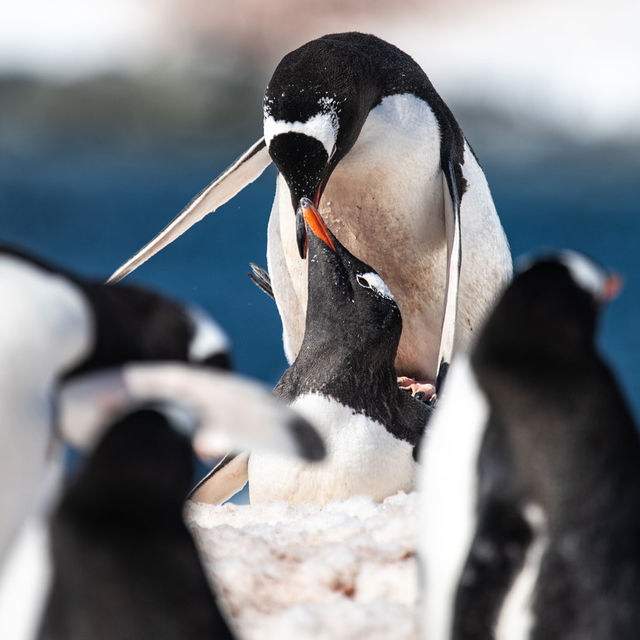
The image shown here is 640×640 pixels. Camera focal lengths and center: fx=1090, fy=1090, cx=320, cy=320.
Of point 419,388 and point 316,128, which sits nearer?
point 316,128

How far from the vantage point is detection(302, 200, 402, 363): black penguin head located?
2602 millimetres

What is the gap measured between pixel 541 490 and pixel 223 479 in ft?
4.91

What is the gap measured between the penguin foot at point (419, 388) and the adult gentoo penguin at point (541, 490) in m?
1.52

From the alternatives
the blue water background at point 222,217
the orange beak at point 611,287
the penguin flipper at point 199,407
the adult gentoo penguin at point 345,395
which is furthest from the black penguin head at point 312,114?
the blue water background at point 222,217

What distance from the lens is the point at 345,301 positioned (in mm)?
2625

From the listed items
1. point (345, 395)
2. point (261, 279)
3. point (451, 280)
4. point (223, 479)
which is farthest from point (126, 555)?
point (261, 279)


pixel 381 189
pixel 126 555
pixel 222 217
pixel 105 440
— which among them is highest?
pixel 381 189

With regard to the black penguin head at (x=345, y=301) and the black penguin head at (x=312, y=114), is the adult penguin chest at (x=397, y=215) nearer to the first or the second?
the black penguin head at (x=312, y=114)

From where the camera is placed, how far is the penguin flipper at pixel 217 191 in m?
3.33

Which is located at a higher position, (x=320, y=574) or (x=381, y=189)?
(x=381, y=189)

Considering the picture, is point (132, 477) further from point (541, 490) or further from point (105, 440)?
point (541, 490)

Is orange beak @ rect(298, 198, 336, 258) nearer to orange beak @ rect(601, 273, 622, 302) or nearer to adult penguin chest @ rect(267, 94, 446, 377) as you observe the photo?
adult penguin chest @ rect(267, 94, 446, 377)

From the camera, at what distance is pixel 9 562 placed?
136 centimetres

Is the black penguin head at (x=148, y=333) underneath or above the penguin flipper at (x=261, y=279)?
above
